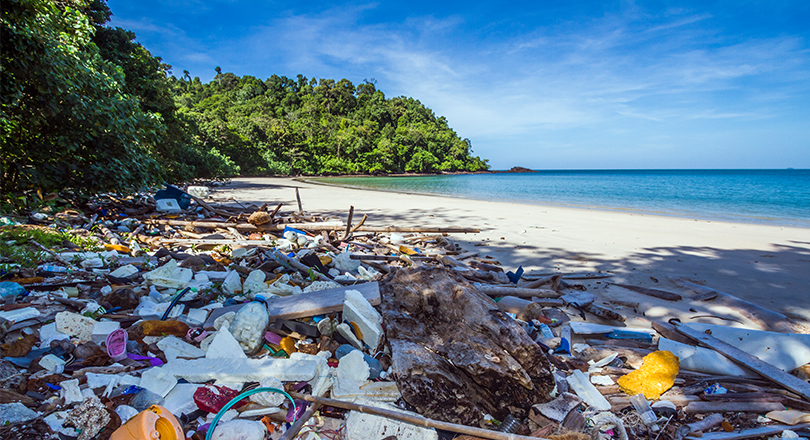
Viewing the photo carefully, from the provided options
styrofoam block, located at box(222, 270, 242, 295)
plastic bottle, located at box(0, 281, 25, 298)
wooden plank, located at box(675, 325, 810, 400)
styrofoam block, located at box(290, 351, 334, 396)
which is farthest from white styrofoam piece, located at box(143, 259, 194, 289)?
wooden plank, located at box(675, 325, 810, 400)

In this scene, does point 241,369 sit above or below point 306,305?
below

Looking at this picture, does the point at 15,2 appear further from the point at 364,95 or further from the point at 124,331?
the point at 364,95

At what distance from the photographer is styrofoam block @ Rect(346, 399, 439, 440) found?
2.02 metres

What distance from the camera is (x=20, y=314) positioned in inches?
108

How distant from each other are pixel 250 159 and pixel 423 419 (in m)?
52.4

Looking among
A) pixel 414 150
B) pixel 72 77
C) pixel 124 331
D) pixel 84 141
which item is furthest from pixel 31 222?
pixel 414 150

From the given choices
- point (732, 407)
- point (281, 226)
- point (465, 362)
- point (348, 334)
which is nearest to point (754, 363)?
point (732, 407)

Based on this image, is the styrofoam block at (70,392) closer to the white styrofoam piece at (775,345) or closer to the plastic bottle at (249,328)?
the plastic bottle at (249,328)

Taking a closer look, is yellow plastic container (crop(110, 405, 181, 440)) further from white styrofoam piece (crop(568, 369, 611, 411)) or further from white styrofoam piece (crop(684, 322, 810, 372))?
white styrofoam piece (crop(684, 322, 810, 372))

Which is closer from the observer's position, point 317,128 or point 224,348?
point 224,348

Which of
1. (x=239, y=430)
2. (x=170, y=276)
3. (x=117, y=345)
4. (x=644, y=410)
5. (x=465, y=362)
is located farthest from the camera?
(x=170, y=276)

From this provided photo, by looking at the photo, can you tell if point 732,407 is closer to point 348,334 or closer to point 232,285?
point 348,334

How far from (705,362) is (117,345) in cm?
449

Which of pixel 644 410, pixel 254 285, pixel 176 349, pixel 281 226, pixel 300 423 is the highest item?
pixel 281 226
